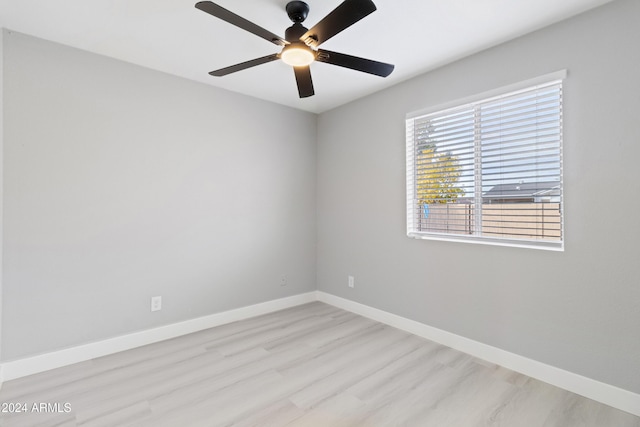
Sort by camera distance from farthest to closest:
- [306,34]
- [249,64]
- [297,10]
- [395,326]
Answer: [395,326], [249,64], [297,10], [306,34]

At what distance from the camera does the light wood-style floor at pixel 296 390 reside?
1.74 m

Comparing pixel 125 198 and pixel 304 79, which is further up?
pixel 304 79

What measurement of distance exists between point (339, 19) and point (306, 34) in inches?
9.2

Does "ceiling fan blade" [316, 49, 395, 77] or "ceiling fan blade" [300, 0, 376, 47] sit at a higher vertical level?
"ceiling fan blade" [300, 0, 376, 47]

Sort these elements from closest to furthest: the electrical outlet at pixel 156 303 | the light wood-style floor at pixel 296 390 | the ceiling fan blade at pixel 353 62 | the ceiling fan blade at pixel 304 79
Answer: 1. the light wood-style floor at pixel 296 390
2. the ceiling fan blade at pixel 353 62
3. the ceiling fan blade at pixel 304 79
4. the electrical outlet at pixel 156 303

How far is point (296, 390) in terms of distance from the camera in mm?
2021

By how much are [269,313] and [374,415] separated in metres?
1.91

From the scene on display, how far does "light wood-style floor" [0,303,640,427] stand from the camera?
174cm

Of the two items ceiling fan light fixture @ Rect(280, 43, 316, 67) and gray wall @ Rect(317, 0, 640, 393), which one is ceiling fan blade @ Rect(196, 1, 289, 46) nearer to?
ceiling fan light fixture @ Rect(280, 43, 316, 67)

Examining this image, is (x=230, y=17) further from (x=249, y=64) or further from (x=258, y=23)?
(x=258, y=23)

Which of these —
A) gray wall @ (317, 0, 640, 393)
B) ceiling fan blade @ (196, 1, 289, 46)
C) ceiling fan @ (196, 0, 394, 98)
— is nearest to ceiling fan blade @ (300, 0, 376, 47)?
ceiling fan @ (196, 0, 394, 98)

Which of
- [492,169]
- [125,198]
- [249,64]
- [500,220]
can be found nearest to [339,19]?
→ [249,64]

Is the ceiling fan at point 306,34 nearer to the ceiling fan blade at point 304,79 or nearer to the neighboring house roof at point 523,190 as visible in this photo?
the ceiling fan blade at point 304,79

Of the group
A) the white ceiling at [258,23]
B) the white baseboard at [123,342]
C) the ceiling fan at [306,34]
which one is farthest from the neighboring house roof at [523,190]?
the white baseboard at [123,342]
